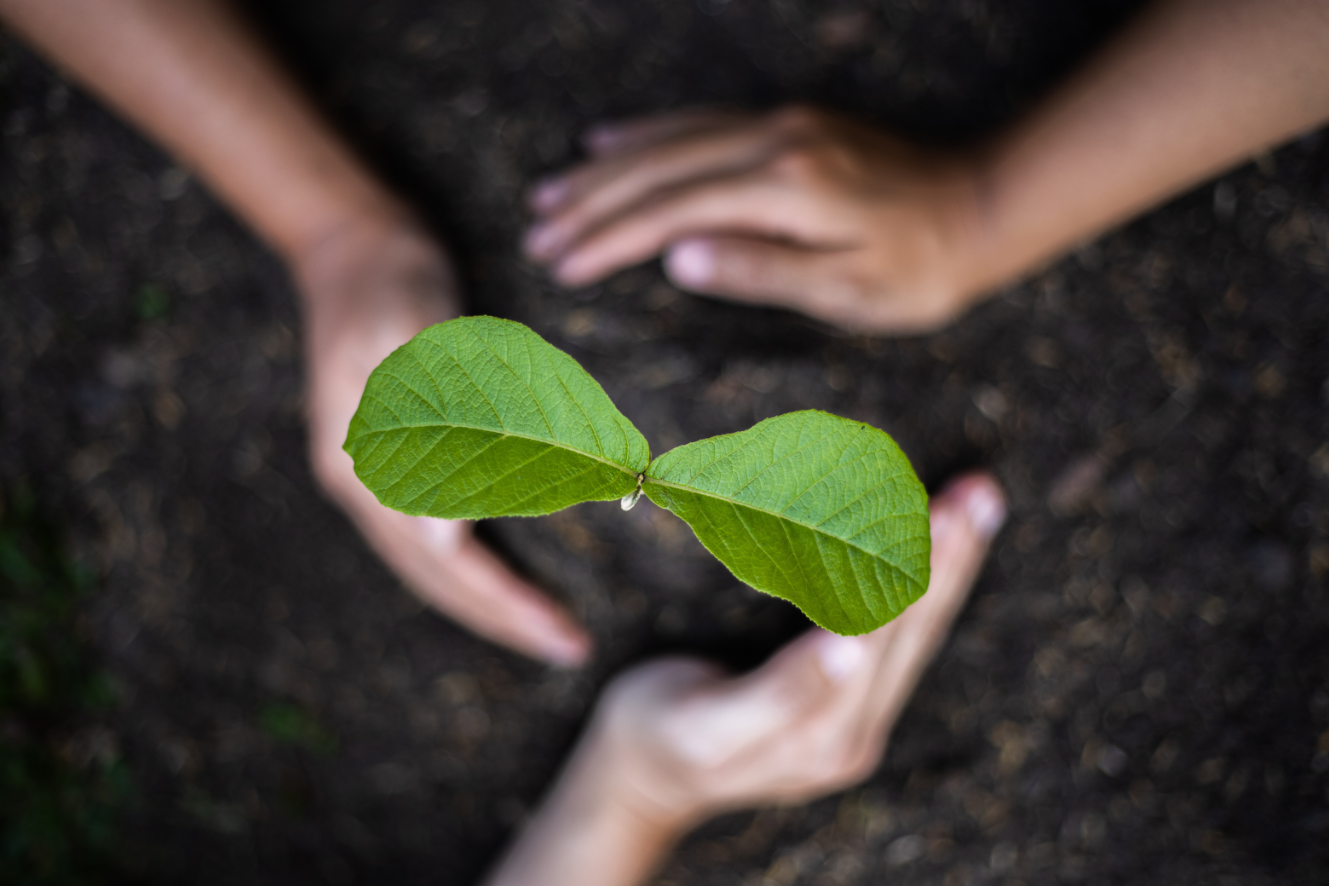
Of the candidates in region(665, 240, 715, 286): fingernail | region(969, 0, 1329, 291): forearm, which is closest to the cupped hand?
region(969, 0, 1329, 291): forearm

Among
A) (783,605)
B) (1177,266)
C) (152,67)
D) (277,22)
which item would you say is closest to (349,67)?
(277,22)

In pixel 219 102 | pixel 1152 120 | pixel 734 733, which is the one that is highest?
pixel 219 102

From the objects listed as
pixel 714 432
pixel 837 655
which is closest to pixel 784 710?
pixel 837 655

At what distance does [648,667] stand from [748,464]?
1.33m

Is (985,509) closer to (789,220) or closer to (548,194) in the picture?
(789,220)

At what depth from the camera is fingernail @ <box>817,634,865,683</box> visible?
5.61 ft

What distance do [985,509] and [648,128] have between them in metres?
1.24

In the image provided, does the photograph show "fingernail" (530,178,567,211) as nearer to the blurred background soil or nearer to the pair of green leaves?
the blurred background soil

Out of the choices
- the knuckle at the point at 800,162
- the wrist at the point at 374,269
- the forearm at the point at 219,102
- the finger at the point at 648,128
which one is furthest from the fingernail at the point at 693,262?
the forearm at the point at 219,102

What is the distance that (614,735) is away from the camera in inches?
77.2

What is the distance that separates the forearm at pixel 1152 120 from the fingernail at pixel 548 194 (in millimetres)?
967

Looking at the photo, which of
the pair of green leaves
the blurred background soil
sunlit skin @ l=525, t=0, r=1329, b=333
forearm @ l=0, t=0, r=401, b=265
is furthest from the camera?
the blurred background soil

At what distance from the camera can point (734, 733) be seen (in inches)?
68.2

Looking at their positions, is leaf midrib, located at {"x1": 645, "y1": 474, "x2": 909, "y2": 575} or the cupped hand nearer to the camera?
leaf midrib, located at {"x1": 645, "y1": 474, "x2": 909, "y2": 575}
